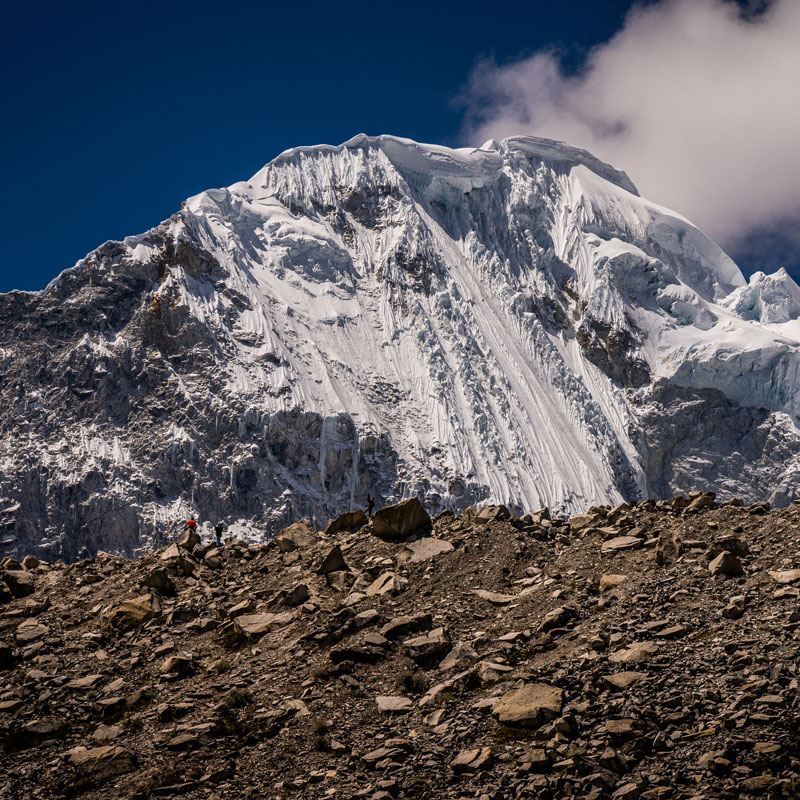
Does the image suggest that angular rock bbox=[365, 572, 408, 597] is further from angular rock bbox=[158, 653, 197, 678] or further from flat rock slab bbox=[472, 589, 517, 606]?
angular rock bbox=[158, 653, 197, 678]

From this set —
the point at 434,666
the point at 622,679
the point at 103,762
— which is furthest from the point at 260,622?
the point at 622,679

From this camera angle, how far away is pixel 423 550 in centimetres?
2369

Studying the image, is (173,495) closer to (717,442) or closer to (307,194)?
(307,194)

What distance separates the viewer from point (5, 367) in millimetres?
137625

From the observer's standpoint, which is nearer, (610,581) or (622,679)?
(622,679)

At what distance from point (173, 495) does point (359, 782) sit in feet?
372

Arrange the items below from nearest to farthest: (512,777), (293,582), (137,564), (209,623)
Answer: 1. (512,777)
2. (209,623)
3. (293,582)
4. (137,564)

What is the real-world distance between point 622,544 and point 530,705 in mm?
7464

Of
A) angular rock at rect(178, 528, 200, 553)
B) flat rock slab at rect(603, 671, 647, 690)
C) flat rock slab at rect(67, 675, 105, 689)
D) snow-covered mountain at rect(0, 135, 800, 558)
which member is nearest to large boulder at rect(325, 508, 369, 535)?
angular rock at rect(178, 528, 200, 553)

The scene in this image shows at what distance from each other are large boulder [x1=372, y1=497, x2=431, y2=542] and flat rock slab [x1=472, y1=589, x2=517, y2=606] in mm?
4774

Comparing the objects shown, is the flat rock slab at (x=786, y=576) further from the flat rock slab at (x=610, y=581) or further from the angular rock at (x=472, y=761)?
the angular rock at (x=472, y=761)

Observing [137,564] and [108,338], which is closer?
[137,564]

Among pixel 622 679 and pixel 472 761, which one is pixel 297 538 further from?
pixel 622 679

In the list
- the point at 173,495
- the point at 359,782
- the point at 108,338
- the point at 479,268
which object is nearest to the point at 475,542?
the point at 359,782
